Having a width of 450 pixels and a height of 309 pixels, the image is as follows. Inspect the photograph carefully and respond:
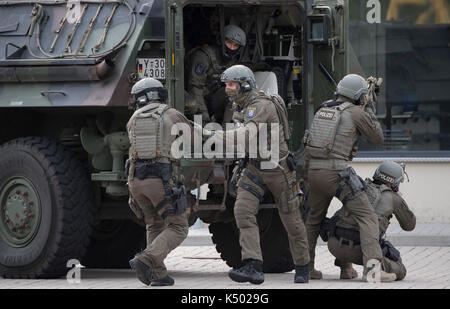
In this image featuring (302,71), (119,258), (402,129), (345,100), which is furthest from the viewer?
(402,129)

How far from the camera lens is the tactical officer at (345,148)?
38.1 feet

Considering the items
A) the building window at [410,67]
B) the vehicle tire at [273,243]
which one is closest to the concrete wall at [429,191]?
the building window at [410,67]

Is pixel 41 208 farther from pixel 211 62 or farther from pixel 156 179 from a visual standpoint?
pixel 211 62

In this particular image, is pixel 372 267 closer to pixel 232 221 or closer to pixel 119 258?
pixel 232 221

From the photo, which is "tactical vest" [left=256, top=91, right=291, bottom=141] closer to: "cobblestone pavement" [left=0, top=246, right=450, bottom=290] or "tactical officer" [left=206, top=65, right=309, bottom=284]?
"tactical officer" [left=206, top=65, right=309, bottom=284]

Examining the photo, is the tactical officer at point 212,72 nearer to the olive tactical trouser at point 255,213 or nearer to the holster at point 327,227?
the olive tactical trouser at point 255,213

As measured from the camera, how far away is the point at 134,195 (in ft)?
36.6

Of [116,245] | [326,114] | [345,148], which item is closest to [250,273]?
[345,148]

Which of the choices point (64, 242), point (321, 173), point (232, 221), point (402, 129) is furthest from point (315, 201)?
point (402, 129)

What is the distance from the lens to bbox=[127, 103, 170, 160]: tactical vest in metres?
11.1

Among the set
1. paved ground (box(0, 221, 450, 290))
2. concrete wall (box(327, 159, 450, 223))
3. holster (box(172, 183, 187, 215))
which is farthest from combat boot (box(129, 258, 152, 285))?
concrete wall (box(327, 159, 450, 223))

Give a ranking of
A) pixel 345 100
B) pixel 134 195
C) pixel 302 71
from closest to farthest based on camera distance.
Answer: pixel 134 195, pixel 345 100, pixel 302 71

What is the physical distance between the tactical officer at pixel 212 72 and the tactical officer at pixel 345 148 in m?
1.26

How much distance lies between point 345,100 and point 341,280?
1.59m
